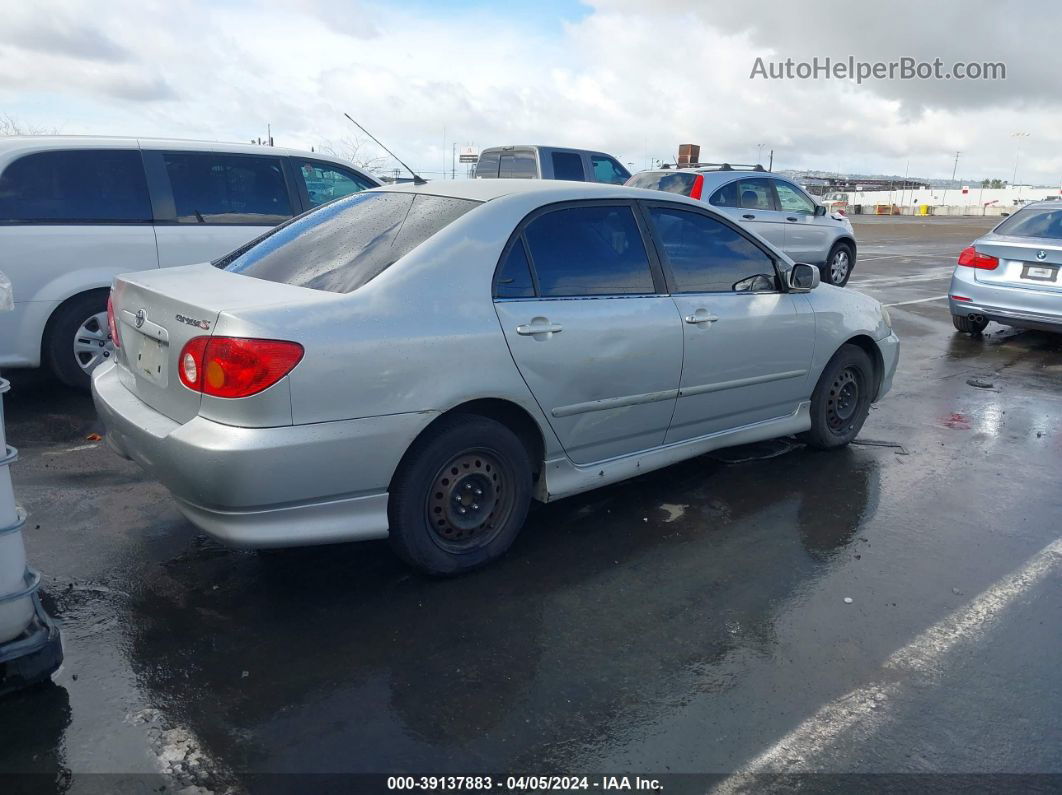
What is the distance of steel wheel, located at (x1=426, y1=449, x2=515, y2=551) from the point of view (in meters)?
→ 3.66

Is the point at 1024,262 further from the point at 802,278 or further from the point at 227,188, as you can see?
the point at 227,188

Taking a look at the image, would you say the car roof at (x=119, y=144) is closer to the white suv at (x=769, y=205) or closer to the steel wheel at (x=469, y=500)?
the steel wheel at (x=469, y=500)

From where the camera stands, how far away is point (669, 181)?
12172mm

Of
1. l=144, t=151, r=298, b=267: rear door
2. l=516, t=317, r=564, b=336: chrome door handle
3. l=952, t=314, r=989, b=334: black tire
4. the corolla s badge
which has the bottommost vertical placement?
l=952, t=314, r=989, b=334: black tire

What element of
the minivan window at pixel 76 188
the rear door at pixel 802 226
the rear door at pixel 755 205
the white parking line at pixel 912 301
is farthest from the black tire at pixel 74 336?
the white parking line at pixel 912 301

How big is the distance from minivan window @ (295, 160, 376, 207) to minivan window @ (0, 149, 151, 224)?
1.36 metres

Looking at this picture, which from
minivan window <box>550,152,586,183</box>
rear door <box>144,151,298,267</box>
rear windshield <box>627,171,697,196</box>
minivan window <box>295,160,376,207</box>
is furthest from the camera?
minivan window <box>550,152,586,183</box>

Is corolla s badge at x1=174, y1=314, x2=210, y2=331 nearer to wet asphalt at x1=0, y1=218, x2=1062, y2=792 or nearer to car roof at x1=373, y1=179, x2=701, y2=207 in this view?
wet asphalt at x1=0, y1=218, x2=1062, y2=792

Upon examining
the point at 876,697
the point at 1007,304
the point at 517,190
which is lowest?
the point at 876,697

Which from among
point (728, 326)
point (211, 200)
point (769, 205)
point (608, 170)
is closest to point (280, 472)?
point (728, 326)

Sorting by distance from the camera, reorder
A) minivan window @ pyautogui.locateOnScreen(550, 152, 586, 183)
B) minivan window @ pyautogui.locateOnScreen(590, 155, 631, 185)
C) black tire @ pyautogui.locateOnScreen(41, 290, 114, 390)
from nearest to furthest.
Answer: black tire @ pyautogui.locateOnScreen(41, 290, 114, 390)
minivan window @ pyautogui.locateOnScreen(550, 152, 586, 183)
minivan window @ pyautogui.locateOnScreen(590, 155, 631, 185)

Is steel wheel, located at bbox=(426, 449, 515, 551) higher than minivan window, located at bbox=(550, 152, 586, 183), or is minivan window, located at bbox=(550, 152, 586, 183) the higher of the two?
minivan window, located at bbox=(550, 152, 586, 183)

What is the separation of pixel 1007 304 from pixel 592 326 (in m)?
6.92

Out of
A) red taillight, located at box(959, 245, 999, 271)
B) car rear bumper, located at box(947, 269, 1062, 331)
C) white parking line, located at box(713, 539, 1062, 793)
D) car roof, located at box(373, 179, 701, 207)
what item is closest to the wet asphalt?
white parking line, located at box(713, 539, 1062, 793)
